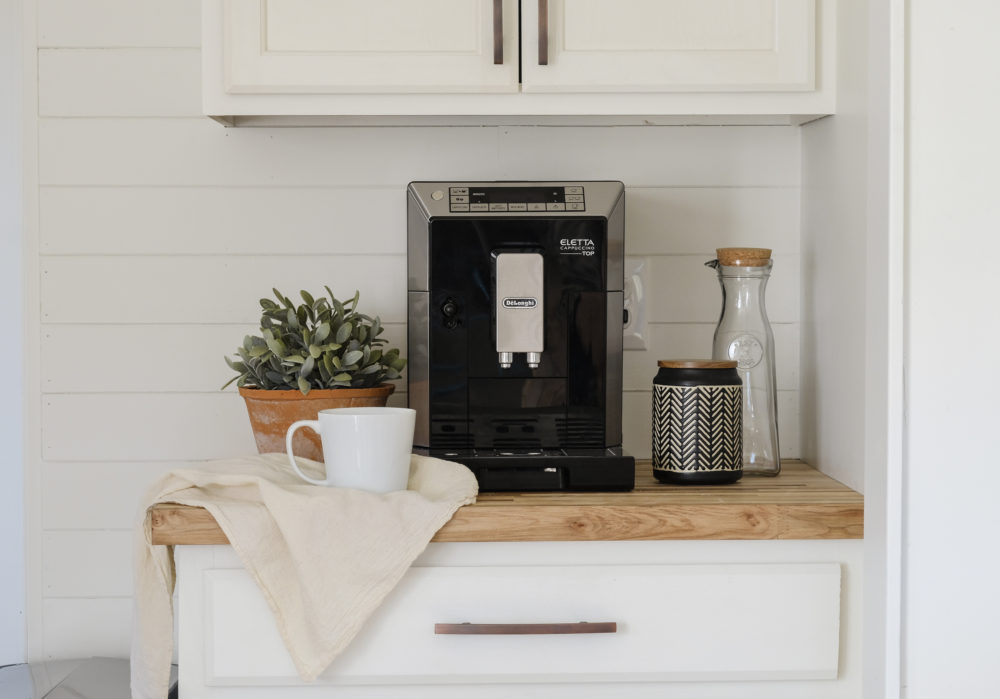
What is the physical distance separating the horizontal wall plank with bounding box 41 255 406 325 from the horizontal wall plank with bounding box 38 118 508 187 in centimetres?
13

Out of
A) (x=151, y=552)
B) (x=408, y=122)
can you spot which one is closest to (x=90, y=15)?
(x=408, y=122)

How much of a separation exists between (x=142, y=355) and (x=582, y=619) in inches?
33.2

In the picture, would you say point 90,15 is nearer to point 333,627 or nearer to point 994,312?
point 333,627

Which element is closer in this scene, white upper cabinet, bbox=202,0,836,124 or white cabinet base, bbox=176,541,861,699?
white cabinet base, bbox=176,541,861,699

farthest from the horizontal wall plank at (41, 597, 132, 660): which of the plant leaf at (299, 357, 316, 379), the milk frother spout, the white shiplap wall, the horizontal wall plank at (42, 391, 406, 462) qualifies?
the milk frother spout

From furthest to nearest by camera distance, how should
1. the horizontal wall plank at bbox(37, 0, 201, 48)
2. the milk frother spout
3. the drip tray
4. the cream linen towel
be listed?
the horizontal wall plank at bbox(37, 0, 201, 48)
the milk frother spout
the drip tray
the cream linen towel

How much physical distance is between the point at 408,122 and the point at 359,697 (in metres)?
0.86

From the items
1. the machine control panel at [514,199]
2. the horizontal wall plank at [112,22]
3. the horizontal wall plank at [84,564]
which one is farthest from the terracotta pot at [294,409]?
the horizontal wall plank at [112,22]

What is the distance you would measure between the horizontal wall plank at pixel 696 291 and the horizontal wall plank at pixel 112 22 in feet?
2.68

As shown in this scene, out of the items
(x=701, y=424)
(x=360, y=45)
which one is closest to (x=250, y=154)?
(x=360, y=45)

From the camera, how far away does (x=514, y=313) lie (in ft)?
4.21

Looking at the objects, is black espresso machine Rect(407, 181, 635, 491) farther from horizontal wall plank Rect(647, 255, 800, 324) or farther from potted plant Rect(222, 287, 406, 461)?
horizontal wall plank Rect(647, 255, 800, 324)

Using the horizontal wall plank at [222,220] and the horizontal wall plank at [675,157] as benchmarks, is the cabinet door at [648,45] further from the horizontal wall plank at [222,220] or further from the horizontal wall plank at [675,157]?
the horizontal wall plank at [222,220]

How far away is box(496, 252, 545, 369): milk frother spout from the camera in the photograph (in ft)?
4.21
